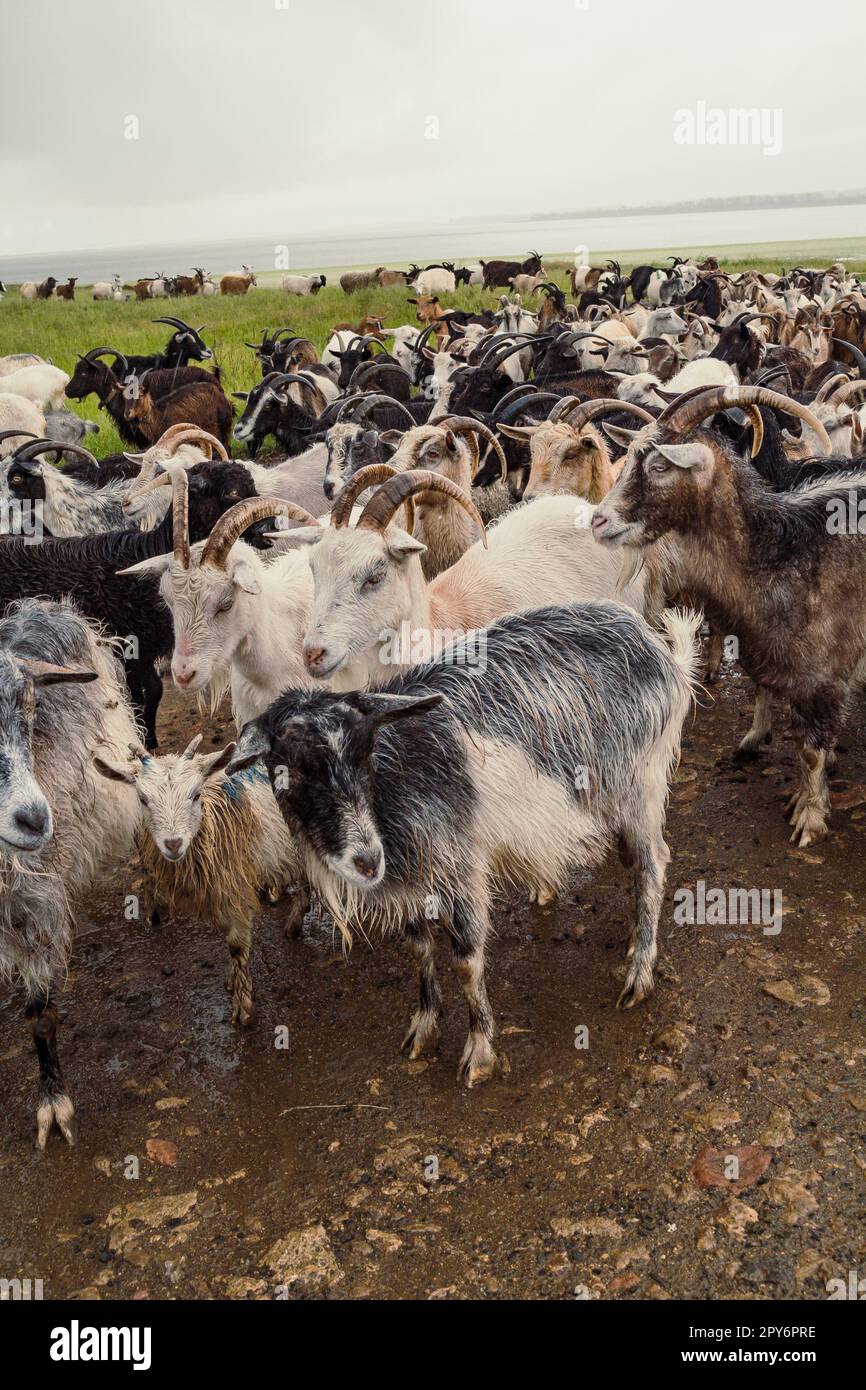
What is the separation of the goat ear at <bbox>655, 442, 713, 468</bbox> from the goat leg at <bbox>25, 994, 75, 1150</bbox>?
332cm

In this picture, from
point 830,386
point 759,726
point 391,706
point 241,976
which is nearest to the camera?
point 391,706

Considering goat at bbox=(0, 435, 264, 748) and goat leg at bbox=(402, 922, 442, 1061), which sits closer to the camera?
goat leg at bbox=(402, 922, 442, 1061)

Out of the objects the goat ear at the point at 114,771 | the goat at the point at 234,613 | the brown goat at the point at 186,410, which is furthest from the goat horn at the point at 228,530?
the brown goat at the point at 186,410

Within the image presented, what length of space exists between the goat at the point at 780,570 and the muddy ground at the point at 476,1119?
2.12 feet

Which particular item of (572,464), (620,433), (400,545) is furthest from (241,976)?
(572,464)

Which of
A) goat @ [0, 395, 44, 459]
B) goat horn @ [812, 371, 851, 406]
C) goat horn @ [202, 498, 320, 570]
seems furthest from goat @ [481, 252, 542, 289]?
goat horn @ [202, 498, 320, 570]

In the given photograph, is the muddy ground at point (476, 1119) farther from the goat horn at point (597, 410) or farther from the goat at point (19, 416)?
the goat at point (19, 416)

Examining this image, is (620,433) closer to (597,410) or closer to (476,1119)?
(597,410)

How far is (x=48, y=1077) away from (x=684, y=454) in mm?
3567

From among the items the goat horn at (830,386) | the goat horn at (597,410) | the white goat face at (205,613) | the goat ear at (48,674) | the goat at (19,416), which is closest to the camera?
the goat ear at (48,674)

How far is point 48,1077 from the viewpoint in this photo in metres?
3.69

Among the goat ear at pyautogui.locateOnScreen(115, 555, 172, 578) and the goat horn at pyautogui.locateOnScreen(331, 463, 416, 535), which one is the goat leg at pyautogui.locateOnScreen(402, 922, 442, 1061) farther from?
the goat ear at pyautogui.locateOnScreen(115, 555, 172, 578)

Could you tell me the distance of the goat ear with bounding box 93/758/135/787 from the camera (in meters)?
3.79

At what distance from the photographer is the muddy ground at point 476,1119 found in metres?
3.07
